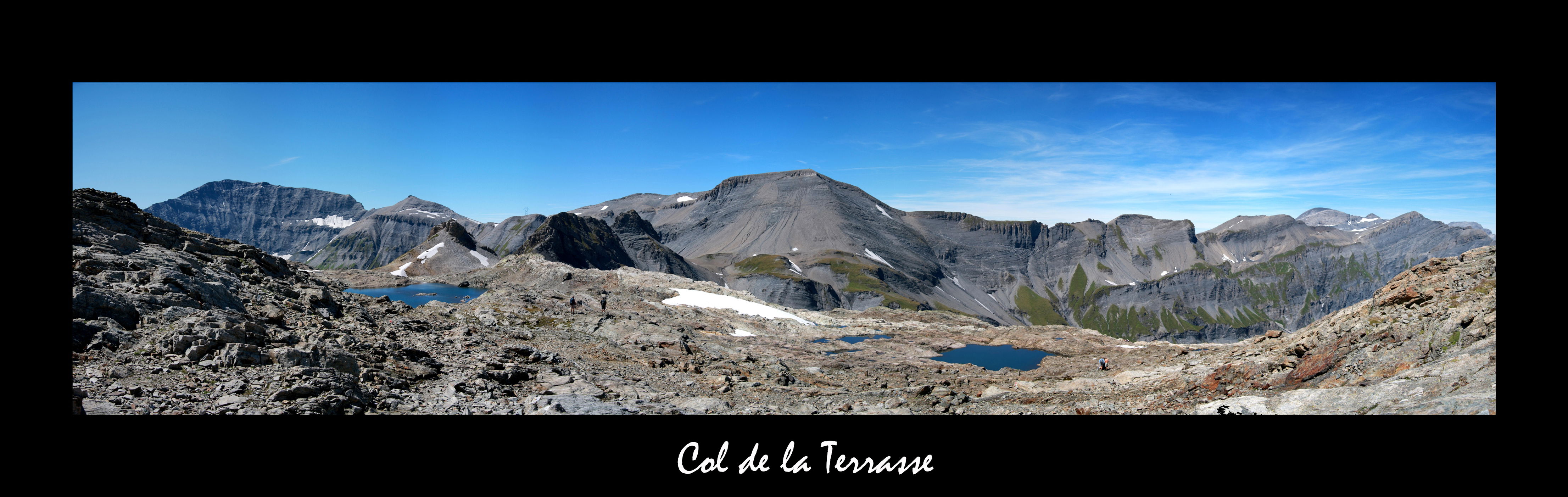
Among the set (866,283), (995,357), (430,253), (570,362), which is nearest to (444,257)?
(430,253)

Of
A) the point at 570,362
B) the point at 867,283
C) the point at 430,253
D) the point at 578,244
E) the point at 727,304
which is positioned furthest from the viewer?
the point at 867,283

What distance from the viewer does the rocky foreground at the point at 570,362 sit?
10266 millimetres

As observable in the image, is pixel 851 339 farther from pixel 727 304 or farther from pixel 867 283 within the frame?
pixel 867 283

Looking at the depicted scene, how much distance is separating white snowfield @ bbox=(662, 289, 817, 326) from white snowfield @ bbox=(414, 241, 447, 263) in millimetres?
88185

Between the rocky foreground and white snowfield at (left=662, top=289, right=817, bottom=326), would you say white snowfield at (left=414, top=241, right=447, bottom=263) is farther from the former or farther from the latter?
the rocky foreground

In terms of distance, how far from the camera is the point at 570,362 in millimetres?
19891

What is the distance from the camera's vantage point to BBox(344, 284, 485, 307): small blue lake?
70500 millimetres

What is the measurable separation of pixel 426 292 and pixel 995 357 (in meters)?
75.1

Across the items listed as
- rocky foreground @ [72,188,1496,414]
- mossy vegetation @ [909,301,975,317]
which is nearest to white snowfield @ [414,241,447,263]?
rocky foreground @ [72,188,1496,414]

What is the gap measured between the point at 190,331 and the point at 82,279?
8.97 feet
